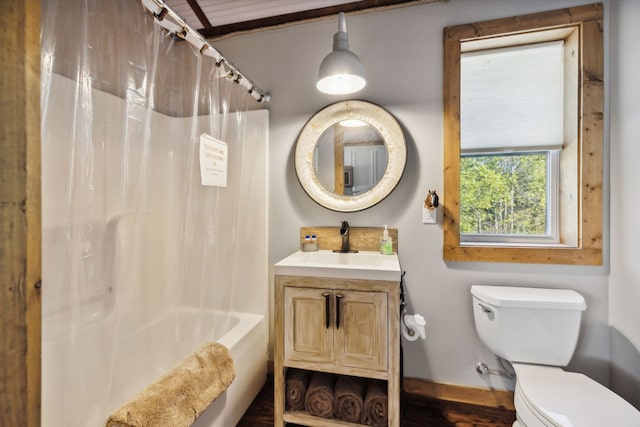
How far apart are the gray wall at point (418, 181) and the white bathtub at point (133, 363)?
0.66 m

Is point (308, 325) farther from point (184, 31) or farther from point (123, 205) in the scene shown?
point (184, 31)

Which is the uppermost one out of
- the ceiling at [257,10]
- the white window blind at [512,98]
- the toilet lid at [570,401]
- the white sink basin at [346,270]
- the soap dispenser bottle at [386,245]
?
the ceiling at [257,10]

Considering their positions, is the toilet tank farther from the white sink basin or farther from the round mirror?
the round mirror

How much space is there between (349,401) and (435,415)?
23.0 inches

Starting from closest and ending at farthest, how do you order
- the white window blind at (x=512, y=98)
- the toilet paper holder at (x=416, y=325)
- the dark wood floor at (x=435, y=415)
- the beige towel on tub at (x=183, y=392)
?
1. the beige towel on tub at (x=183, y=392)
2. the toilet paper holder at (x=416, y=325)
3. the dark wood floor at (x=435, y=415)
4. the white window blind at (x=512, y=98)

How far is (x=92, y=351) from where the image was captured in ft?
3.44

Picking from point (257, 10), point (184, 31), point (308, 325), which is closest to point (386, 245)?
point (308, 325)

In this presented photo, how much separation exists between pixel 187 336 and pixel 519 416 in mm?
1527

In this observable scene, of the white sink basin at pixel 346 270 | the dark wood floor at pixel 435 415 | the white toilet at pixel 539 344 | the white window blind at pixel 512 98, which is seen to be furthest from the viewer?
the white window blind at pixel 512 98

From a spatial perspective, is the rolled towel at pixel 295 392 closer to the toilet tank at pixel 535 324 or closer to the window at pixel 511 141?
the toilet tank at pixel 535 324

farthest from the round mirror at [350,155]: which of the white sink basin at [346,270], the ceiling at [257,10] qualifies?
the ceiling at [257,10]

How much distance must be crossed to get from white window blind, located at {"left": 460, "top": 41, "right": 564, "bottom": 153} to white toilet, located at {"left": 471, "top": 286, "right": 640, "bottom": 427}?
91cm

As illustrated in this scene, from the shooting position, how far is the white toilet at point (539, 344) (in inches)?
42.9

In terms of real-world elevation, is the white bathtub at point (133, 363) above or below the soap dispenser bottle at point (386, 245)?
below
